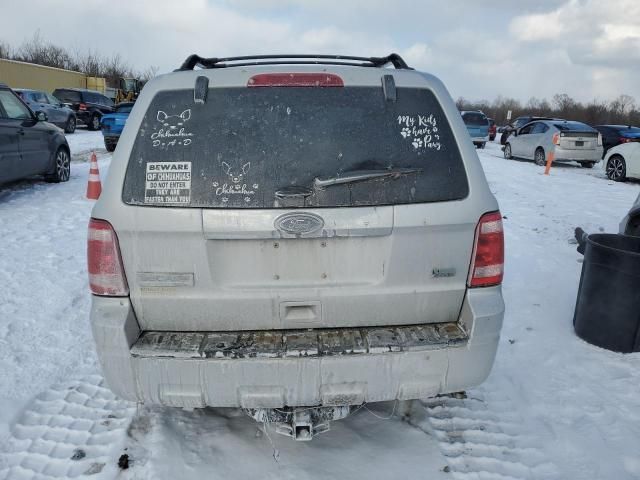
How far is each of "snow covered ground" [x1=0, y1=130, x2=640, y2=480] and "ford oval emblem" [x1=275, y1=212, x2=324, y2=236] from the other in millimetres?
1338

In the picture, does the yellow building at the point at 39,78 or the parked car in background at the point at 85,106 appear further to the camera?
the yellow building at the point at 39,78

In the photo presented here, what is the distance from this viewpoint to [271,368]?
221 cm

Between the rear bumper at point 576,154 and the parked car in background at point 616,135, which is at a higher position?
the parked car in background at point 616,135

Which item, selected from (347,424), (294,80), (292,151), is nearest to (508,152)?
(347,424)

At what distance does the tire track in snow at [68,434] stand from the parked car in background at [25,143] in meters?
6.31

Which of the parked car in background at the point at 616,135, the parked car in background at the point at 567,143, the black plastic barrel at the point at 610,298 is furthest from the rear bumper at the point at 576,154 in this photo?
the black plastic barrel at the point at 610,298

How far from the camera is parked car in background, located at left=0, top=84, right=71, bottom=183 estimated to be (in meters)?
8.11

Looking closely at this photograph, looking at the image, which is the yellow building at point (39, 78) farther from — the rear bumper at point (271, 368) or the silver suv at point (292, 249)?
the rear bumper at point (271, 368)

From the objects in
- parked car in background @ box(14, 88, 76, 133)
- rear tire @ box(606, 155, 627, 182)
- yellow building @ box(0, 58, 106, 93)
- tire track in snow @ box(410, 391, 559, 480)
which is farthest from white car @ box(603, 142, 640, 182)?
yellow building @ box(0, 58, 106, 93)

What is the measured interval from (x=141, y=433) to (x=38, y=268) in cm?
353

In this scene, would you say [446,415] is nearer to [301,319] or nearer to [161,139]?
[301,319]

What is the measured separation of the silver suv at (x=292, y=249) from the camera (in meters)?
2.24

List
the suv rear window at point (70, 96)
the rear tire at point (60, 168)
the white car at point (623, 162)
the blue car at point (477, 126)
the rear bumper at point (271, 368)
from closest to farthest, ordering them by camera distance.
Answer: the rear bumper at point (271, 368)
the rear tire at point (60, 168)
the white car at point (623, 162)
the blue car at point (477, 126)
the suv rear window at point (70, 96)

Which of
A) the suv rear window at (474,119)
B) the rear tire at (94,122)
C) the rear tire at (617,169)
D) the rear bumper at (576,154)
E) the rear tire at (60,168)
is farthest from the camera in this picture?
the rear tire at (94,122)
